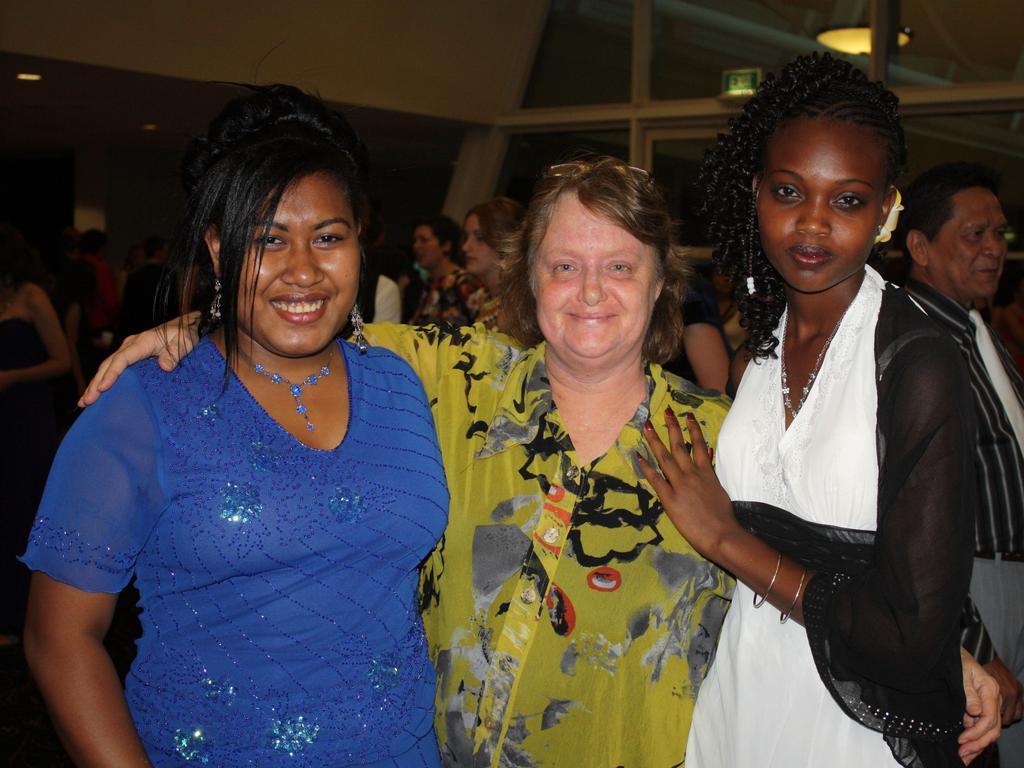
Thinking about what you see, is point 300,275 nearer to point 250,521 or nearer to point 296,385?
point 296,385

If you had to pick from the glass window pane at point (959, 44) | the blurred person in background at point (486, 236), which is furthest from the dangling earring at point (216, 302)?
the glass window pane at point (959, 44)

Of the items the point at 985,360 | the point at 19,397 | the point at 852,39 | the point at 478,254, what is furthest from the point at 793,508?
the point at 852,39

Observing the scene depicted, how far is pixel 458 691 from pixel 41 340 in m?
3.74

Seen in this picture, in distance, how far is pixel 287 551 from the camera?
60.2 inches

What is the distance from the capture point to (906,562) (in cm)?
147

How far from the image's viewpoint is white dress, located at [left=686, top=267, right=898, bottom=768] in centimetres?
159

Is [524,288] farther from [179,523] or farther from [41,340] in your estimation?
[41,340]

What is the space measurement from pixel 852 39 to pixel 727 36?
3.94 feet

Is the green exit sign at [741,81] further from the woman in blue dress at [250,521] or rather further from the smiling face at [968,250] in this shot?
the woman in blue dress at [250,521]

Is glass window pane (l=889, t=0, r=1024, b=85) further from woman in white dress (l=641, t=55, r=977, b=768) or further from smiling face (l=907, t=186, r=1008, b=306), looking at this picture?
woman in white dress (l=641, t=55, r=977, b=768)

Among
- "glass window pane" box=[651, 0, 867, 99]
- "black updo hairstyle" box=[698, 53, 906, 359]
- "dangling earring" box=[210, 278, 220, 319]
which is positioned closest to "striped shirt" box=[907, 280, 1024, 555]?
"black updo hairstyle" box=[698, 53, 906, 359]

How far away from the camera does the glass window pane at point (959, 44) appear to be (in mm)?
7590

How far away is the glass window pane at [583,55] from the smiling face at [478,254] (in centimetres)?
506

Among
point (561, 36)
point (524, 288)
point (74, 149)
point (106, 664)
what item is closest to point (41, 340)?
point (524, 288)
